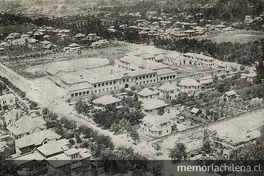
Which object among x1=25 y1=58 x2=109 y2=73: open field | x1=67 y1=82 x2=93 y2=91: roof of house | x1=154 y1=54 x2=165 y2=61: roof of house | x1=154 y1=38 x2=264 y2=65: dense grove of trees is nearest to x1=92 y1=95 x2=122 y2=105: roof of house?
x1=67 y1=82 x2=93 y2=91: roof of house

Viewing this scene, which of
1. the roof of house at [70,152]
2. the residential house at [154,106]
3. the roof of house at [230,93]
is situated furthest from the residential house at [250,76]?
the roof of house at [70,152]

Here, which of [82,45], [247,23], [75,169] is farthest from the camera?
[247,23]

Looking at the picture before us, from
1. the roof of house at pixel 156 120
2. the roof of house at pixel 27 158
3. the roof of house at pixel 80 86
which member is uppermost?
the roof of house at pixel 156 120

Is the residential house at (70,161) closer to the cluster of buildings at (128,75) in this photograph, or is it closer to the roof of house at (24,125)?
the roof of house at (24,125)

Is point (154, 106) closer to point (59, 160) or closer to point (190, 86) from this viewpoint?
point (190, 86)

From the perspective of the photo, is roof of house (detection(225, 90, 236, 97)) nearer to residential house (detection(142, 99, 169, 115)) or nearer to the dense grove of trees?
residential house (detection(142, 99, 169, 115))

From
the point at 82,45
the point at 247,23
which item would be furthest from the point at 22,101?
the point at 247,23

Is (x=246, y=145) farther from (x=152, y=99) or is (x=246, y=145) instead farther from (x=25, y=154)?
(x=25, y=154)
